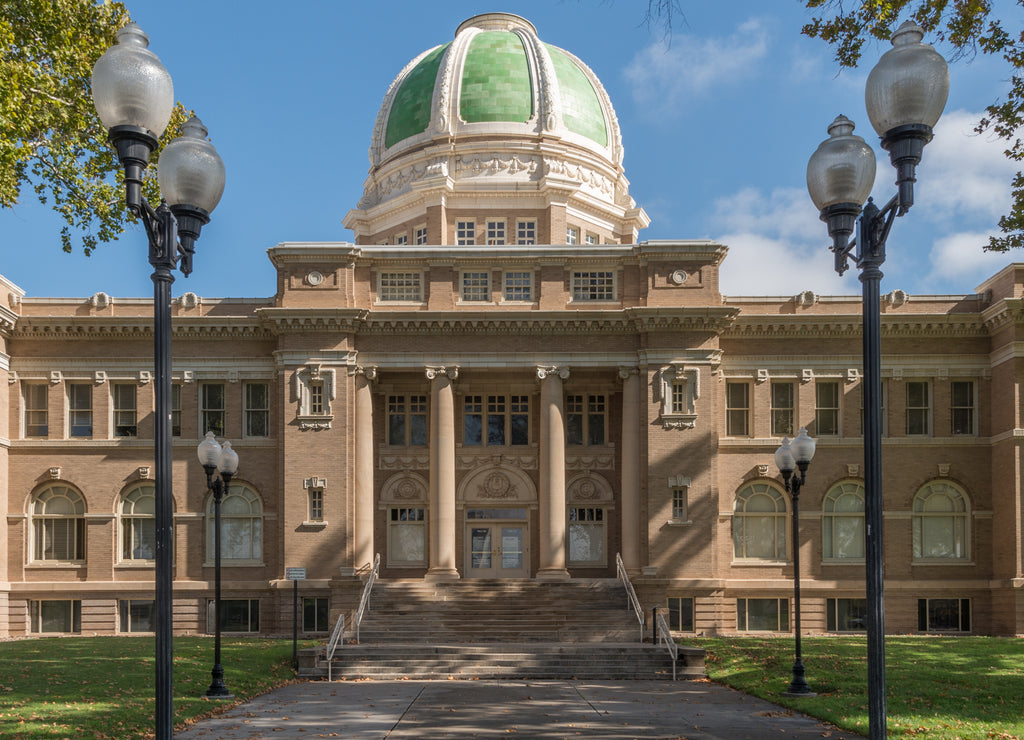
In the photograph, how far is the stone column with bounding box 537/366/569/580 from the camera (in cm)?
3556

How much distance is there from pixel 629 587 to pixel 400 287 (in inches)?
554

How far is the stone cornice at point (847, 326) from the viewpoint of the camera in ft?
121

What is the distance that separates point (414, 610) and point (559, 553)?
585 cm

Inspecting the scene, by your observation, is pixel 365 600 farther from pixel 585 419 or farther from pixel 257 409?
A: pixel 585 419

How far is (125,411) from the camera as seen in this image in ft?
124

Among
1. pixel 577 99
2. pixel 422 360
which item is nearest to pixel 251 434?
pixel 422 360

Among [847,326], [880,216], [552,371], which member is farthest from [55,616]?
[880,216]

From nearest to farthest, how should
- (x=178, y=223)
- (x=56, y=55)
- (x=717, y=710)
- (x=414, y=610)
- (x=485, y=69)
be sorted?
(x=178, y=223) < (x=717, y=710) < (x=56, y=55) < (x=414, y=610) < (x=485, y=69)

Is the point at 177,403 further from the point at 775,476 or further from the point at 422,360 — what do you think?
the point at 775,476

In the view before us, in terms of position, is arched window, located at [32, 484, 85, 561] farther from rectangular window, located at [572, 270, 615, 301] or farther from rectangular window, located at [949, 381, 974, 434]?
rectangular window, located at [949, 381, 974, 434]

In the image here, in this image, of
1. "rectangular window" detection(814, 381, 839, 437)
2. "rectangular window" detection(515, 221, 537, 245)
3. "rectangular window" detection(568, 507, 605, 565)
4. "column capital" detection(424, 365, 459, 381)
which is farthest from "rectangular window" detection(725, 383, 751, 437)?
"rectangular window" detection(515, 221, 537, 245)

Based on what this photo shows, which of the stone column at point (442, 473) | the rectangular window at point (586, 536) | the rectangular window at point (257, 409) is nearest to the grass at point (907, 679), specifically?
the rectangular window at point (586, 536)

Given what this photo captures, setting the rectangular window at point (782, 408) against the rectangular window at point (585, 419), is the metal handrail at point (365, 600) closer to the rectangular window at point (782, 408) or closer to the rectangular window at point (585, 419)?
the rectangular window at point (585, 419)

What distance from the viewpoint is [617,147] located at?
49.0m
